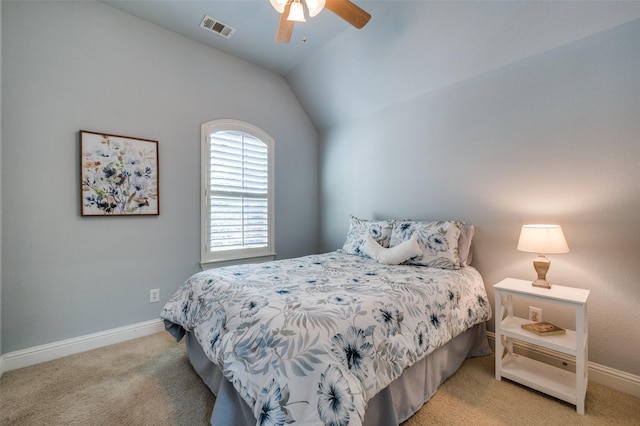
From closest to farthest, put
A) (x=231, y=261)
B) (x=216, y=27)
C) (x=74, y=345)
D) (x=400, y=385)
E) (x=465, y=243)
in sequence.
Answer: (x=400, y=385) → (x=74, y=345) → (x=465, y=243) → (x=216, y=27) → (x=231, y=261)

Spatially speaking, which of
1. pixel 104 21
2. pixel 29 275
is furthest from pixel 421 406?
pixel 104 21

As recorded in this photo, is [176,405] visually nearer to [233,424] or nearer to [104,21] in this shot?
[233,424]

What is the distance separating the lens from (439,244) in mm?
2258

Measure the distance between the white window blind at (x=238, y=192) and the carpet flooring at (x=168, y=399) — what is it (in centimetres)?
135

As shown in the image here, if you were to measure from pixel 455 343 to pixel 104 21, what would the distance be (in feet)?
12.6

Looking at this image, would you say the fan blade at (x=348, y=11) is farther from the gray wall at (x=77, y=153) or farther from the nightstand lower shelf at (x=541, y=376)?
the nightstand lower shelf at (x=541, y=376)

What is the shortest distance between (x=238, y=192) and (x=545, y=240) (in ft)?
9.20

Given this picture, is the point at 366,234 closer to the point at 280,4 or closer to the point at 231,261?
the point at 231,261

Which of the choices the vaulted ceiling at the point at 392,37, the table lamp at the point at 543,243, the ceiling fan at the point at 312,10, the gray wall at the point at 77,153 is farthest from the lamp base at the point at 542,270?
the gray wall at the point at 77,153

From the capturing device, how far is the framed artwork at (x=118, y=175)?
2281 mm

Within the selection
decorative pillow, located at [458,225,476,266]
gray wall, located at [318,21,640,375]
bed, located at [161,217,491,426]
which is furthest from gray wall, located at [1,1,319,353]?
decorative pillow, located at [458,225,476,266]

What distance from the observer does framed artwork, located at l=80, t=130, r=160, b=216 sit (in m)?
2.28

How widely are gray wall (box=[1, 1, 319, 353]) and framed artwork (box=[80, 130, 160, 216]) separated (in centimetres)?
7

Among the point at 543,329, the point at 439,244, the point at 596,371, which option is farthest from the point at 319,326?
the point at 596,371
